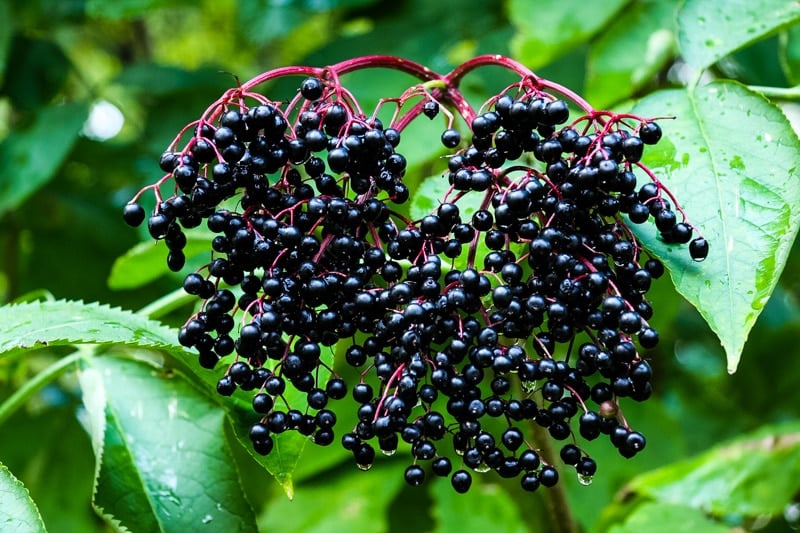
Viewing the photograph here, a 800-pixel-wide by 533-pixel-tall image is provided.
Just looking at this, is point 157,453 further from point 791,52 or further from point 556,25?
point 791,52

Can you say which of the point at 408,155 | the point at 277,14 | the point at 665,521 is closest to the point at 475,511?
the point at 665,521

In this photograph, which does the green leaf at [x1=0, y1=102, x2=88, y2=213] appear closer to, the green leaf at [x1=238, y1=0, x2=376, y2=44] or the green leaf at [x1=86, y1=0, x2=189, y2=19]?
the green leaf at [x1=86, y1=0, x2=189, y2=19]

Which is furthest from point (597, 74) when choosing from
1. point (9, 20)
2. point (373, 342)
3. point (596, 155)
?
point (9, 20)

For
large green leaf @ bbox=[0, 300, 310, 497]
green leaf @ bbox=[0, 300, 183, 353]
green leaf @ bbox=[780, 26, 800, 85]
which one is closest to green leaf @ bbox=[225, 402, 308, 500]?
large green leaf @ bbox=[0, 300, 310, 497]

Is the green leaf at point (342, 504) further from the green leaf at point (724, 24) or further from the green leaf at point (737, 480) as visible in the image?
the green leaf at point (724, 24)

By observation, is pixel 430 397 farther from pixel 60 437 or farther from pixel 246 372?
pixel 60 437

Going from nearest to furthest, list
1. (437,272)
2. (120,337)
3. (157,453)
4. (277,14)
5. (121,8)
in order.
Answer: (437,272), (120,337), (157,453), (121,8), (277,14)

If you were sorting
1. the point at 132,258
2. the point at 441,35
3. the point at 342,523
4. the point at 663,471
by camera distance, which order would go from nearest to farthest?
1. the point at 132,258
2. the point at 663,471
3. the point at 342,523
4. the point at 441,35
